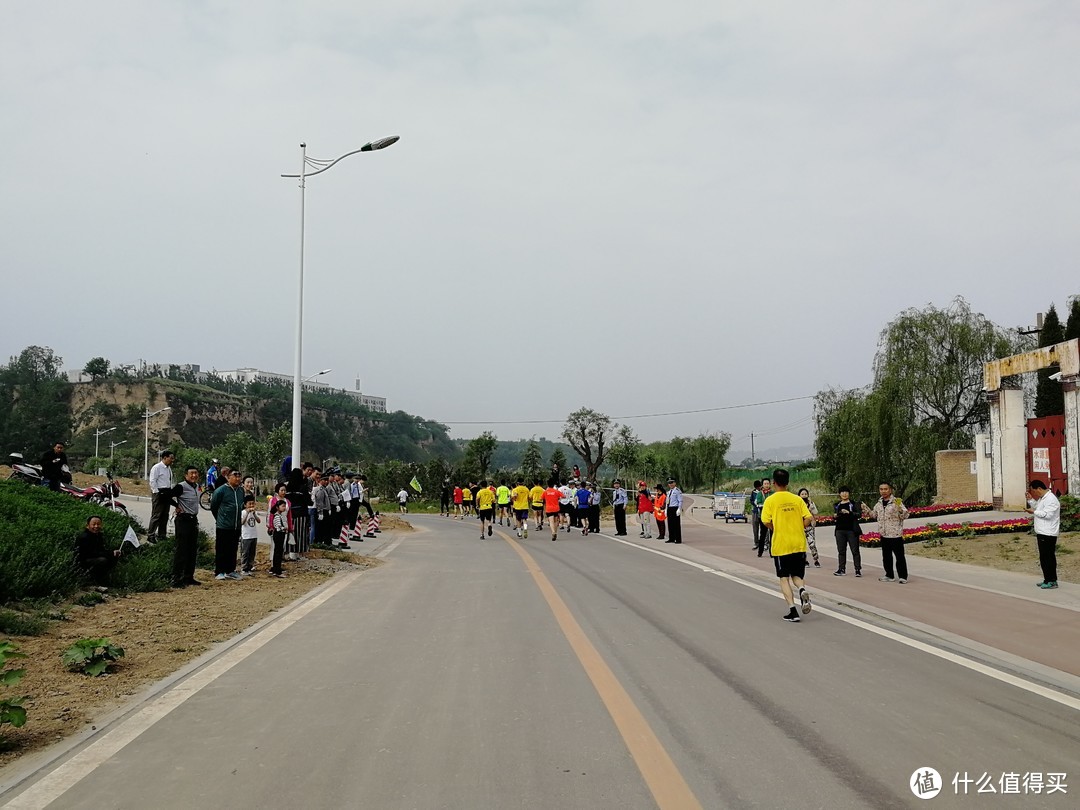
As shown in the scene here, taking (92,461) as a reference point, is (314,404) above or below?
above

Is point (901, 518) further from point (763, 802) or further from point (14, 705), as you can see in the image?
point (14, 705)

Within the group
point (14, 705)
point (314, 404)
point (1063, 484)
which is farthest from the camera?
point (314, 404)

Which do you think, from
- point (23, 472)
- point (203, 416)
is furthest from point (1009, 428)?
point (203, 416)

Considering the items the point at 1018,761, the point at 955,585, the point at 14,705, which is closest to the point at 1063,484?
the point at 955,585

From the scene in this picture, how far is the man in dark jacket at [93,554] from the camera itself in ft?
36.3

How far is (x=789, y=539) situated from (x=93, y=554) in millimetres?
8759

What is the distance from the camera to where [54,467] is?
17.2 metres

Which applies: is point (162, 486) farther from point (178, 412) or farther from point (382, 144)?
point (178, 412)

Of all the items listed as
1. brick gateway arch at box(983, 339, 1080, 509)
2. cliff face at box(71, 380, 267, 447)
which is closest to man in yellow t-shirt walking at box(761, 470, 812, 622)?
brick gateway arch at box(983, 339, 1080, 509)

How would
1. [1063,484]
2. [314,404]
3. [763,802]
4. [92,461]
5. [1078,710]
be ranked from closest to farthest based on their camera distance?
[763,802], [1078,710], [1063,484], [92,461], [314,404]

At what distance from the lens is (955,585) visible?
43.0 feet

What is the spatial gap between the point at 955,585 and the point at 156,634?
1113 centimetres

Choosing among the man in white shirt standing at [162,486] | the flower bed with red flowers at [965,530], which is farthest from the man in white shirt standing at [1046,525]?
the man in white shirt standing at [162,486]

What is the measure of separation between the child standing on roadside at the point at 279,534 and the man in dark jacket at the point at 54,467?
5.84 m
